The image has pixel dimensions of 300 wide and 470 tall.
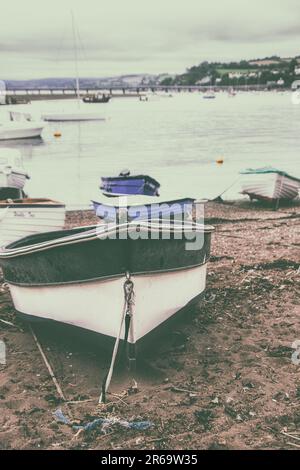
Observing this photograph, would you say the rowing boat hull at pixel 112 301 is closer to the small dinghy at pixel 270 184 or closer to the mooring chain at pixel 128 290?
the mooring chain at pixel 128 290

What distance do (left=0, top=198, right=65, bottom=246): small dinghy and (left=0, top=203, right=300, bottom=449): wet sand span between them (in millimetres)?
2617

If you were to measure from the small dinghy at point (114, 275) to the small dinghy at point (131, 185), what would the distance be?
935 centimetres

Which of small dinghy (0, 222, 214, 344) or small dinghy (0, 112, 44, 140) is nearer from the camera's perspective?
small dinghy (0, 222, 214, 344)

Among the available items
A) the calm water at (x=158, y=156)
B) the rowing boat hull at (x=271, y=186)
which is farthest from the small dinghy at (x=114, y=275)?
the rowing boat hull at (x=271, y=186)

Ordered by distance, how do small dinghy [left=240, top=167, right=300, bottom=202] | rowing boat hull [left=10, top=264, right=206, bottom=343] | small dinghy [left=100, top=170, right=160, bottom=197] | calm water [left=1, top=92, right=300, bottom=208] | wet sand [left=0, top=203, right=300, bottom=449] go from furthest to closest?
calm water [left=1, top=92, right=300, bottom=208], small dinghy [left=240, top=167, right=300, bottom=202], small dinghy [left=100, top=170, right=160, bottom=197], rowing boat hull [left=10, top=264, right=206, bottom=343], wet sand [left=0, top=203, right=300, bottom=449]

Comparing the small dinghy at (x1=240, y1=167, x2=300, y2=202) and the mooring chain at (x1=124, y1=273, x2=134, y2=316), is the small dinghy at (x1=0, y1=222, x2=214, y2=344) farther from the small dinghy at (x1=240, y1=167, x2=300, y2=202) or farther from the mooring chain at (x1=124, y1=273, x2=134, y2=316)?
the small dinghy at (x1=240, y1=167, x2=300, y2=202)

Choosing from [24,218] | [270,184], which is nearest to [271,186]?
[270,184]

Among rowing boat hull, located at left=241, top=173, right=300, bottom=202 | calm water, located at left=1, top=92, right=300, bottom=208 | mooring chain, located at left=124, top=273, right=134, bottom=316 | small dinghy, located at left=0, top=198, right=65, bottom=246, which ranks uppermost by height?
mooring chain, located at left=124, top=273, right=134, bottom=316

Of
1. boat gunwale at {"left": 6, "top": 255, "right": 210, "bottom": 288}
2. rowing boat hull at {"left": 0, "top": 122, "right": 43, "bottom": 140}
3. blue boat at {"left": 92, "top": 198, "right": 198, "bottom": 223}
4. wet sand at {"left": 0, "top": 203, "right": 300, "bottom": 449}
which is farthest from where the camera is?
rowing boat hull at {"left": 0, "top": 122, "right": 43, "bottom": 140}

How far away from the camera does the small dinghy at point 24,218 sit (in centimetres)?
1095

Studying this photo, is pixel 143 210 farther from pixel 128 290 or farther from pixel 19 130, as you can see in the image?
pixel 19 130

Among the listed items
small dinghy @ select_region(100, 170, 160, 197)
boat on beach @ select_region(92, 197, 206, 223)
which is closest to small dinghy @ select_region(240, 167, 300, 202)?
small dinghy @ select_region(100, 170, 160, 197)

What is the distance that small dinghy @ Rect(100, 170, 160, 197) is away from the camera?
16062 mm
